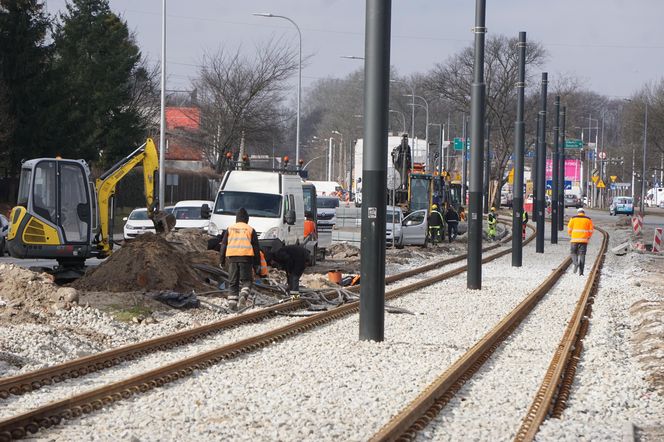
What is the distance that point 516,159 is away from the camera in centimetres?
3447

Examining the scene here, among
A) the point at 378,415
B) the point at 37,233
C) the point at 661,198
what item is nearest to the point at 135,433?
the point at 378,415

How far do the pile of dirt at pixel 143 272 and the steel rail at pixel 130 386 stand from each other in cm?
421

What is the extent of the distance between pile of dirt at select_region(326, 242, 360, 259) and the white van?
9.22 m

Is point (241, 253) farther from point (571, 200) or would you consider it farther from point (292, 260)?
point (571, 200)

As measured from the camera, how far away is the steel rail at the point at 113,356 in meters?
10.4

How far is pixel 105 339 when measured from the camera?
14.3 metres

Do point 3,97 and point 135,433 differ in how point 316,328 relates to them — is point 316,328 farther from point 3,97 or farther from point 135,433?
point 3,97

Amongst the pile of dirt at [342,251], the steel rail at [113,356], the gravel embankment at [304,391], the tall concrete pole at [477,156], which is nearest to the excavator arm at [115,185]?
the tall concrete pole at [477,156]

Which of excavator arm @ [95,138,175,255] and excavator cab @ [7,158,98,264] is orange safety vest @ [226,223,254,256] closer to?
excavator cab @ [7,158,98,264]

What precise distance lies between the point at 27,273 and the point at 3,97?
28626 millimetres

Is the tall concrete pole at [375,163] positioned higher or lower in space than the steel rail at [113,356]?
higher

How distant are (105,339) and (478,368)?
487cm

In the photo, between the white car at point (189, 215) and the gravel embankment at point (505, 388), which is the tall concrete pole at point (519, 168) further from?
the gravel embankment at point (505, 388)

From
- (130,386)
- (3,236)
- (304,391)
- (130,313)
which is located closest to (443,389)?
(304,391)
